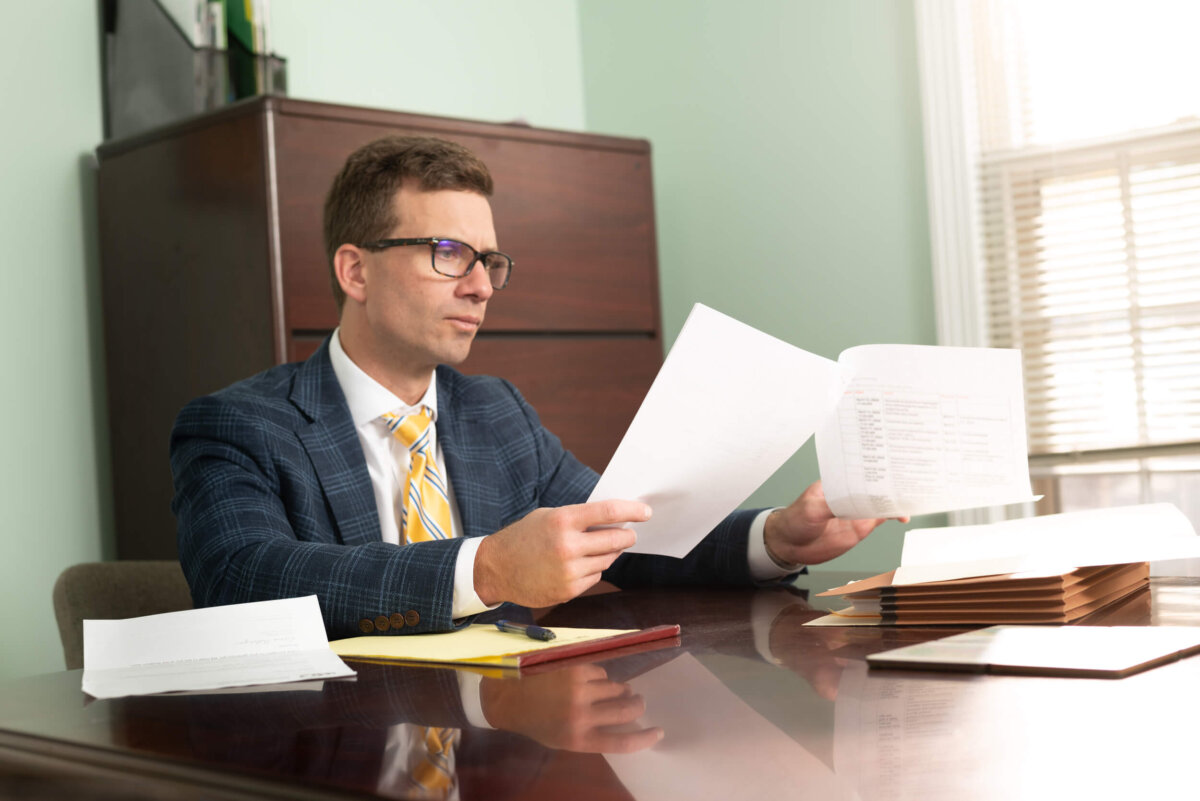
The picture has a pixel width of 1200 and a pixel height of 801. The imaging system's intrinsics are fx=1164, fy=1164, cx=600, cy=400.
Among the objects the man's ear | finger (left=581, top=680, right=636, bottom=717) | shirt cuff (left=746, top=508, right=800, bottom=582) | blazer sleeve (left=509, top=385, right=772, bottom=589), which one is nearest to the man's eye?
the man's ear

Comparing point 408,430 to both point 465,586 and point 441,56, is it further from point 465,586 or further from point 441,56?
point 441,56

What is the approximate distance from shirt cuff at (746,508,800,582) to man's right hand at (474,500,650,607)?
1.16ft

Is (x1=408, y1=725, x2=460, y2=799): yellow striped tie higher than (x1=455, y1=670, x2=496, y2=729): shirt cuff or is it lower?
higher

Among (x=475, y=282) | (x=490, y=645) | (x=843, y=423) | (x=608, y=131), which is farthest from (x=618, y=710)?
(x=608, y=131)

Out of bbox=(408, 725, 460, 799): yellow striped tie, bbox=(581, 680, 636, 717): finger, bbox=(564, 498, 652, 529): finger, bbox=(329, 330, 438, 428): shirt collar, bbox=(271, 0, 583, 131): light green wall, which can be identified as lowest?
bbox=(581, 680, 636, 717): finger

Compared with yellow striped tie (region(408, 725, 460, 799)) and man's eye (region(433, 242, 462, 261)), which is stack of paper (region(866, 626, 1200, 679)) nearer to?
yellow striped tie (region(408, 725, 460, 799))

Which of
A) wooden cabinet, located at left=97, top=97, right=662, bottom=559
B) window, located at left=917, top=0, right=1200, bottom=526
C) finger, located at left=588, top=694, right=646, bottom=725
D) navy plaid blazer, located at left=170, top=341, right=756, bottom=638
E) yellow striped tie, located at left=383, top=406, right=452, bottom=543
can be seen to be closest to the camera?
finger, located at left=588, top=694, right=646, bottom=725

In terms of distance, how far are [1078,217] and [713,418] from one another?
2.09 m

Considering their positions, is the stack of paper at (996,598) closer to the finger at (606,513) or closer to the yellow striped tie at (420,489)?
the finger at (606,513)

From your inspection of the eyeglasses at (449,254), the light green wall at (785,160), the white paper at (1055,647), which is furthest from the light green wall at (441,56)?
the white paper at (1055,647)

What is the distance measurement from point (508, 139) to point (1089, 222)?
146 centimetres

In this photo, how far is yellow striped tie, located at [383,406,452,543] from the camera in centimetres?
167

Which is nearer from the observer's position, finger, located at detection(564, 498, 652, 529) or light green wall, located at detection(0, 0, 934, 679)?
finger, located at detection(564, 498, 652, 529)

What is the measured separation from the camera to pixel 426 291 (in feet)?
6.00
